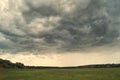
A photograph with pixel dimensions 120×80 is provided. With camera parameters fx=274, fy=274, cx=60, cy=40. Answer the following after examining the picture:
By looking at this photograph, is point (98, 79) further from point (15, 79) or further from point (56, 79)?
point (15, 79)

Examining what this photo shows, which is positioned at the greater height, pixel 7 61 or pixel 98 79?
pixel 7 61

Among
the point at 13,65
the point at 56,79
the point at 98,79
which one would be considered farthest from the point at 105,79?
the point at 13,65

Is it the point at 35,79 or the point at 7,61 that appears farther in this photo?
the point at 7,61

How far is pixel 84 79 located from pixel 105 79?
4.78m

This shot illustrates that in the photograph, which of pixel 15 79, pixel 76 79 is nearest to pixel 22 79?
pixel 15 79

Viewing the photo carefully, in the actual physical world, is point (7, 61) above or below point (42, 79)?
above

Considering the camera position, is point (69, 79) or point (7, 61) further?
point (7, 61)

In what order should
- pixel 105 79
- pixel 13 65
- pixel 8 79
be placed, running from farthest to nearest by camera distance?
pixel 13 65
pixel 8 79
pixel 105 79

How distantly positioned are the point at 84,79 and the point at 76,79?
1864mm

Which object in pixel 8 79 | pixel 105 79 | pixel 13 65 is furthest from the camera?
pixel 13 65

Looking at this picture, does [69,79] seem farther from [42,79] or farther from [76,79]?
[42,79]

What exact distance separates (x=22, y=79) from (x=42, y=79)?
5.06 metres

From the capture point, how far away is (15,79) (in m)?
67.4

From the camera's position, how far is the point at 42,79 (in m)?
64.1
